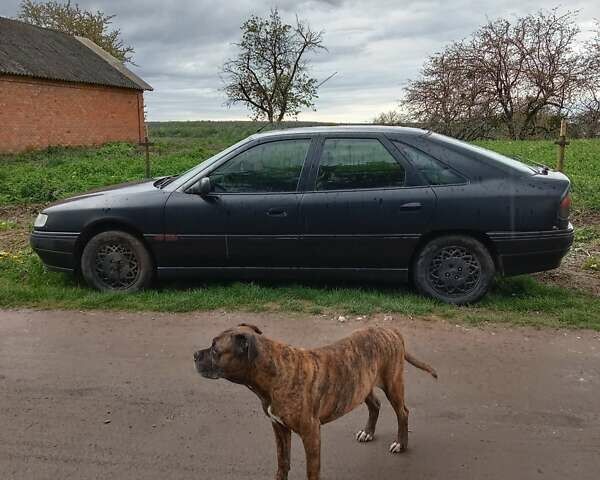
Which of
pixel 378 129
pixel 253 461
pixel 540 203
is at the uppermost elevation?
pixel 378 129

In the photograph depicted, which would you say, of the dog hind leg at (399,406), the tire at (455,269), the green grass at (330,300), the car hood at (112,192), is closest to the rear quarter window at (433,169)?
the tire at (455,269)

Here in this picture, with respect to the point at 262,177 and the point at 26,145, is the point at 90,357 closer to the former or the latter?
the point at 262,177

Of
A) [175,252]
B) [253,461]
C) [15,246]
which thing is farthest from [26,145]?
[253,461]

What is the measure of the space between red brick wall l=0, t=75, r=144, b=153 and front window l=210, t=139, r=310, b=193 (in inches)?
830

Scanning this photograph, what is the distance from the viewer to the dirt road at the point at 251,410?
304 cm

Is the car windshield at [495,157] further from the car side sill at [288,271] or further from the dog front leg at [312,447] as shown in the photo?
the dog front leg at [312,447]

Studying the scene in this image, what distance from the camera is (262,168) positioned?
18.9 feet

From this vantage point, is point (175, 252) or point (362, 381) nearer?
point (362, 381)

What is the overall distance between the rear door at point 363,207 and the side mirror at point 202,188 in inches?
36.8

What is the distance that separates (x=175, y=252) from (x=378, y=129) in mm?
2363

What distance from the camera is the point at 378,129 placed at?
19.0 ft

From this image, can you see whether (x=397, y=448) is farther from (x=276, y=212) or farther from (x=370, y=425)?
(x=276, y=212)

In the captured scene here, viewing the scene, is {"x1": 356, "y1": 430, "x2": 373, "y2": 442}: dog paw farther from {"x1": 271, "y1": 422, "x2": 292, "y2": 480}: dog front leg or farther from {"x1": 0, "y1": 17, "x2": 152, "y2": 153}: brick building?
{"x1": 0, "y1": 17, "x2": 152, "y2": 153}: brick building

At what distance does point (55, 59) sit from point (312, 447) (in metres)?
29.4
